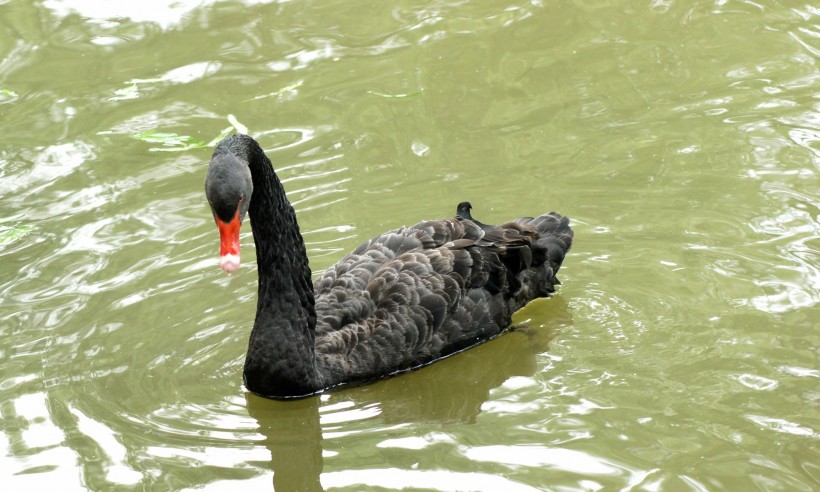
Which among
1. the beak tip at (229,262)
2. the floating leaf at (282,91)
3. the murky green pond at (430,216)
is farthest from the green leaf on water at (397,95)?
the beak tip at (229,262)

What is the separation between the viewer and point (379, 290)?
617 cm

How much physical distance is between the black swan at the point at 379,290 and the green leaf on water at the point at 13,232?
73.0 inches

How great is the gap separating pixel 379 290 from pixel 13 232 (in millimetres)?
2452

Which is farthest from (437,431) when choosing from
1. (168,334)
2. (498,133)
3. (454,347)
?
(498,133)

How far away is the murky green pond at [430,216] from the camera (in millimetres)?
5215

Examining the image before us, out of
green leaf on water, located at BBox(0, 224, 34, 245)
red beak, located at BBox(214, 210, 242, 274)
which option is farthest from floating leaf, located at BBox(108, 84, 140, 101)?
red beak, located at BBox(214, 210, 242, 274)

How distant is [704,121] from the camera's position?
26.7 ft

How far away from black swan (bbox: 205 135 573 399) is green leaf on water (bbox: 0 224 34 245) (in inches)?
73.0

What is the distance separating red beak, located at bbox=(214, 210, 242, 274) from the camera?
16.2ft

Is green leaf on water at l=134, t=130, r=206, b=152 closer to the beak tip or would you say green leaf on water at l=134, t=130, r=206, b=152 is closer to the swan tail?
the swan tail

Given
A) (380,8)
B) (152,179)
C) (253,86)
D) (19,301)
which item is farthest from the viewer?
(380,8)

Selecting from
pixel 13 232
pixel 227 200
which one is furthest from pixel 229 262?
pixel 13 232

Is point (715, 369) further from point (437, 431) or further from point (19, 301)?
point (19, 301)

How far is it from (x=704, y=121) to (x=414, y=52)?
2.42m
